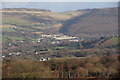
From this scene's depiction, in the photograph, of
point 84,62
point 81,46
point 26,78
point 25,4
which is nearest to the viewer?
point 26,78

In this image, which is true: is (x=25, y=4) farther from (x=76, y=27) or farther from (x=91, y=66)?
(x=91, y=66)

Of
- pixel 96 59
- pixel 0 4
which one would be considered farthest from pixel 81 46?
pixel 0 4

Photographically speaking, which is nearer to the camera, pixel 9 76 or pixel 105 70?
pixel 9 76

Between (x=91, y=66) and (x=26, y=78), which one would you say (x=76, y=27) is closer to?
(x=91, y=66)

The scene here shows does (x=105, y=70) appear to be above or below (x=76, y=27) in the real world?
below

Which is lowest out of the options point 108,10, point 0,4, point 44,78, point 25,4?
point 44,78

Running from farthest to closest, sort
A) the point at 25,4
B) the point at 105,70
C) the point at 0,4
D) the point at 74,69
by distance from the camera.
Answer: the point at 25,4 → the point at 74,69 → the point at 105,70 → the point at 0,4
